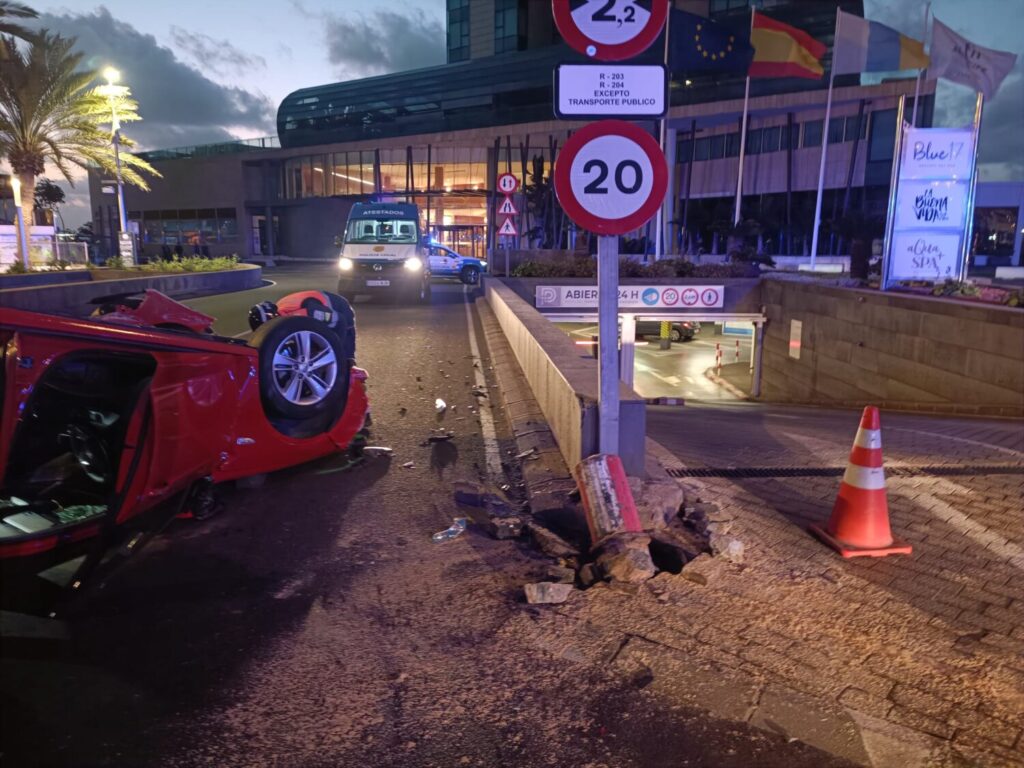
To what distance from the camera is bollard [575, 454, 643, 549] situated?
4.10 metres

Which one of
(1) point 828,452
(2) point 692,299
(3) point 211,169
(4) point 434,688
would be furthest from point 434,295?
(3) point 211,169

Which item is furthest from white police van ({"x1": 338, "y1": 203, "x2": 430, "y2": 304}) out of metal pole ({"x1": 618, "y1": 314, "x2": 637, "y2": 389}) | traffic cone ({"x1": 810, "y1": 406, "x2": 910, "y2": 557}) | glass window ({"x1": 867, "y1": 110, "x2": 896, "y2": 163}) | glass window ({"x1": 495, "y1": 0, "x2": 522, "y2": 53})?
glass window ({"x1": 495, "y1": 0, "x2": 522, "y2": 53})

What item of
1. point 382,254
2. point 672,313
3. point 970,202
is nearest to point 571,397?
point 970,202

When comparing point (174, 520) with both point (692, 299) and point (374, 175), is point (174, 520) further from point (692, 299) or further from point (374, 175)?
point (374, 175)

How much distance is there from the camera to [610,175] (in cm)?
419

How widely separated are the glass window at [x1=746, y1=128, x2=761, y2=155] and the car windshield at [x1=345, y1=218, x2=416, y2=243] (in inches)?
1599

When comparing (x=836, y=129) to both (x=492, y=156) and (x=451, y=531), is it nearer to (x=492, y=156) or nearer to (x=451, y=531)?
(x=492, y=156)

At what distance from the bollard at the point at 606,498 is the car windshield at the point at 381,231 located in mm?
15935

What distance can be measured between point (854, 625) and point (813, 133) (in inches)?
2053

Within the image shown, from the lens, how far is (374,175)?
203 ft

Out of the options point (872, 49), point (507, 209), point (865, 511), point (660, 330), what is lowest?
point (660, 330)

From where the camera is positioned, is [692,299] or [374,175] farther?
[374,175]

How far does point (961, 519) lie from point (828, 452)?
1.78 metres

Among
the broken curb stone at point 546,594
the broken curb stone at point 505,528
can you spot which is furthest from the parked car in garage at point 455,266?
the broken curb stone at point 546,594
